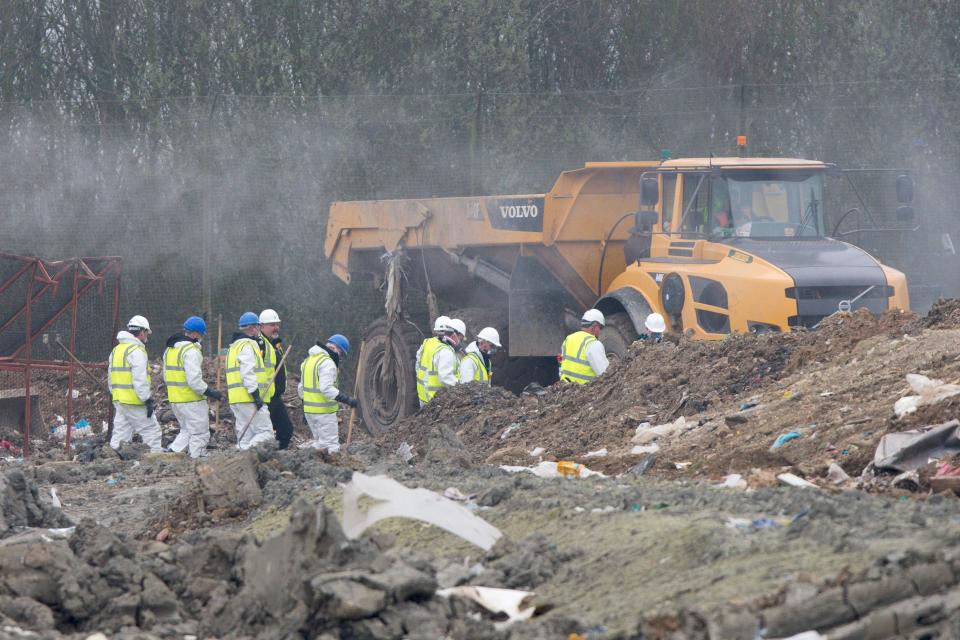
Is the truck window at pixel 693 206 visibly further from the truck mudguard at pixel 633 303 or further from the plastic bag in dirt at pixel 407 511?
the plastic bag in dirt at pixel 407 511

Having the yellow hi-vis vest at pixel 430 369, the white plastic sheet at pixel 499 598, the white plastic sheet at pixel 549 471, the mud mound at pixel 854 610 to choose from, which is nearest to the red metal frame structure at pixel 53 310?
the yellow hi-vis vest at pixel 430 369

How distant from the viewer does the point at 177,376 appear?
13.2 metres

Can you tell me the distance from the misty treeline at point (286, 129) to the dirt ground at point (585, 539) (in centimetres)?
692

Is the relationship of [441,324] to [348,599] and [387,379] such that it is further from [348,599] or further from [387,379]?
[348,599]

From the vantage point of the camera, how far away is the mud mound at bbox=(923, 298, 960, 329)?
10906 millimetres

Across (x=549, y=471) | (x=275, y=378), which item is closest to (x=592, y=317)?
(x=275, y=378)

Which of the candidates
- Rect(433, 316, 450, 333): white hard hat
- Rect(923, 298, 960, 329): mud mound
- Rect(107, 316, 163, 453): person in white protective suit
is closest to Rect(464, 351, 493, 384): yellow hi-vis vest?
Rect(433, 316, 450, 333): white hard hat

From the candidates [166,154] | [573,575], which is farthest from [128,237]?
[573,575]

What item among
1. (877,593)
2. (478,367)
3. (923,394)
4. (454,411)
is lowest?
(454,411)

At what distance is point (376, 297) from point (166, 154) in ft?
10.4

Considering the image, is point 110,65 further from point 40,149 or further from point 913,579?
point 913,579

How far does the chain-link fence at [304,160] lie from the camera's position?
A: 17297 millimetres

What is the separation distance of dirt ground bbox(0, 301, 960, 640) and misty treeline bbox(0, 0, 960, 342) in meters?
6.92

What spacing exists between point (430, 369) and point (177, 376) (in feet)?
7.74
